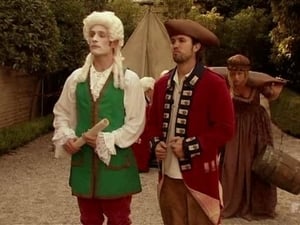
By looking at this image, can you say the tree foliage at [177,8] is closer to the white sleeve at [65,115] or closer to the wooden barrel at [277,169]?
the wooden barrel at [277,169]

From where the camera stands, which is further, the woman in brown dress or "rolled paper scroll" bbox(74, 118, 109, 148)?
the woman in brown dress

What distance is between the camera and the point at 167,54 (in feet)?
29.2

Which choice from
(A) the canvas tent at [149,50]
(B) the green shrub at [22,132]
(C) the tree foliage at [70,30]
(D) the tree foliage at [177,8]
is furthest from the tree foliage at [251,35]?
(A) the canvas tent at [149,50]

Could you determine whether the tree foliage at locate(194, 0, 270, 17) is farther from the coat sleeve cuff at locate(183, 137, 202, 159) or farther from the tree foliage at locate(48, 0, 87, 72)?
the coat sleeve cuff at locate(183, 137, 202, 159)

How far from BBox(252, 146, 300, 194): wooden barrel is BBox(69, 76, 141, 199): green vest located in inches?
79.8

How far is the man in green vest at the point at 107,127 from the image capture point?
3.61 metres

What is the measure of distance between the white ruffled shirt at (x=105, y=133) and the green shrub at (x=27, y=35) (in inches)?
210

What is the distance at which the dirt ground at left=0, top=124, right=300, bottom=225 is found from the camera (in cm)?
571

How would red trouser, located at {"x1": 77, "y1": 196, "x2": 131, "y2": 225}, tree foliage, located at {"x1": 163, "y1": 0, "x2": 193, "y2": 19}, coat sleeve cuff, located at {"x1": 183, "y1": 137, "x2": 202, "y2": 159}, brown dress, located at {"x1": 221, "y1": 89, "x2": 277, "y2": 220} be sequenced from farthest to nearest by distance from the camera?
tree foliage, located at {"x1": 163, "y1": 0, "x2": 193, "y2": 19} → brown dress, located at {"x1": 221, "y1": 89, "x2": 277, "y2": 220} → red trouser, located at {"x1": 77, "y1": 196, "x2": 131, "y2": 225} → coat sleeve cuff, located at {"x1": 183, "y1": 137, "x2": 202, "y2": 159}

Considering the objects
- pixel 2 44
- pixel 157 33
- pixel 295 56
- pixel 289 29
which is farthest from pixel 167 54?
pixel 295 56

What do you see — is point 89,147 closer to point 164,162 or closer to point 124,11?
point 164,162

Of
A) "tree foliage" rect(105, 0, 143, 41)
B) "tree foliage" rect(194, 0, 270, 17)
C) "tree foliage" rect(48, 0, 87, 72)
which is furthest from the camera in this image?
"tree foliage" rect(194, 0, 270, 17)

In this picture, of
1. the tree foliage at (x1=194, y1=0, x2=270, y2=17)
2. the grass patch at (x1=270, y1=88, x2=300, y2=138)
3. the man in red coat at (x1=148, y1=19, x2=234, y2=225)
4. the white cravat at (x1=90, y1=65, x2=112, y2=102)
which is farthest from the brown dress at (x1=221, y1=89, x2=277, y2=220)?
the tree foliage at (x1=194, y1=0, x2=270, y2=17)

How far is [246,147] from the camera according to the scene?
5582 mm
